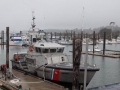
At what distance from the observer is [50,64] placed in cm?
1870

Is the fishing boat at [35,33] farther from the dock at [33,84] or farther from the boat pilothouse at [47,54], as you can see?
the dock at [33,84]

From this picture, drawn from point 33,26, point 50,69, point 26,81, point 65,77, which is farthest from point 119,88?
point 33,26

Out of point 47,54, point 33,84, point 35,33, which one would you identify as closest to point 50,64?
point 47,54

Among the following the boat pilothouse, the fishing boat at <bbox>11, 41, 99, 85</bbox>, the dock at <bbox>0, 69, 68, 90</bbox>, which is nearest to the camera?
the dock at <bbox>0, 69, 68, 90</bbox>

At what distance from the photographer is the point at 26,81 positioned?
17953mm

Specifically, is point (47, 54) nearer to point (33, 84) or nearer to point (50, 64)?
point (50, 64)

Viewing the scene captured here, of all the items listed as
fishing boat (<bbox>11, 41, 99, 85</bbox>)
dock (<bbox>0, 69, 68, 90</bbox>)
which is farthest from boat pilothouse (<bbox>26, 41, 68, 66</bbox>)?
dock (<bbox>0, 69, 68, 90</bbox>)

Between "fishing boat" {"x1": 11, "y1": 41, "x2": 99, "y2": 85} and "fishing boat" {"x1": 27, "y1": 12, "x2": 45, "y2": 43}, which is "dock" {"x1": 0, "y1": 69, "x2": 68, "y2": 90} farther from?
"fishing boat" {"x1": 27, "y1": 12, "x2": 45, "y2": 43}

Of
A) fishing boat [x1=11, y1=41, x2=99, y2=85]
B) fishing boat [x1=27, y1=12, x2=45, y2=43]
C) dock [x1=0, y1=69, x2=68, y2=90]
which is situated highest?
fishing boat [x1=27, y1=12, x2=45, y2=43]

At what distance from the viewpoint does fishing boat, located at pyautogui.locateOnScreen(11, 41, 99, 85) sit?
56.9ft

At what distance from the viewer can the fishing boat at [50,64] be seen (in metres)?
17.3

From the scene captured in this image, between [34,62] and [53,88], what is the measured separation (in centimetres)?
567

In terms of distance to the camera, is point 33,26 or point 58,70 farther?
point 33,26

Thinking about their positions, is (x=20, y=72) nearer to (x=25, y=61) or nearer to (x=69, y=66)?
(x=25, y=61)
